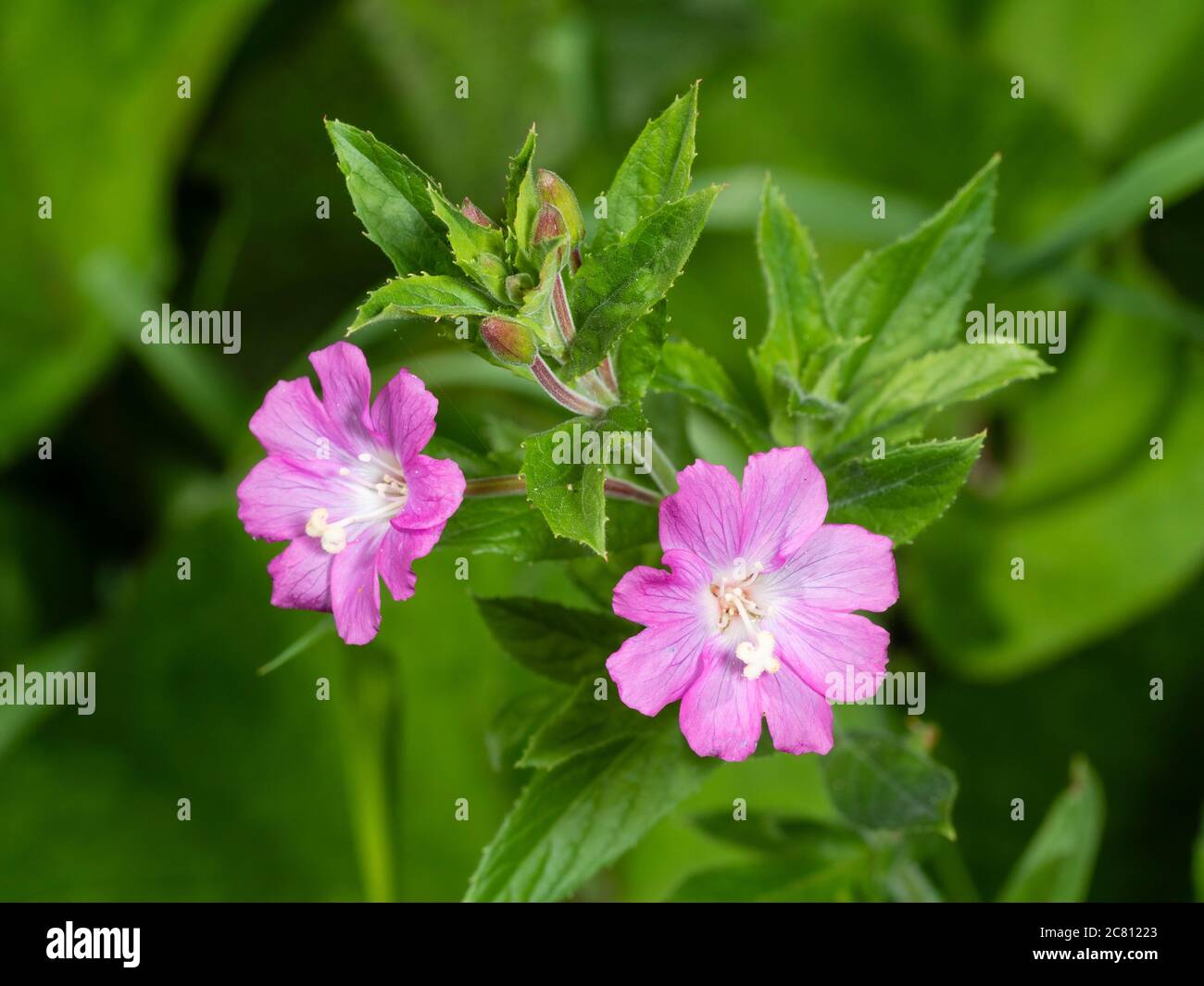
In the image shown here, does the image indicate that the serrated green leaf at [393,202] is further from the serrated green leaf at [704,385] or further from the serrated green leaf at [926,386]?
the serrated green leaf at [926,386]

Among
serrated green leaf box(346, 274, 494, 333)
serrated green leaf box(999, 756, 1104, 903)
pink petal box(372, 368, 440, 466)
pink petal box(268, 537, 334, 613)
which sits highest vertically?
serrated green leaf box(346, 274, 494, 333)

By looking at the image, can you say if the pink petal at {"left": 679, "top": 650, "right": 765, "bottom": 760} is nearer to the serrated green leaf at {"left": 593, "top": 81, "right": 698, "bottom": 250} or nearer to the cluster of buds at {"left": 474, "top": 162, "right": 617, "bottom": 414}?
the cluster of buds at {"left": 474, "top": 162, "right": 617, "bottom": 414}

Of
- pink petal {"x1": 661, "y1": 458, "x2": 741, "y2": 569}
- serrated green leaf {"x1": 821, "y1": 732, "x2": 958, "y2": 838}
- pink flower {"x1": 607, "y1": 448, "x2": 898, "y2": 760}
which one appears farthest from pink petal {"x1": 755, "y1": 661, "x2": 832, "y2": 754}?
serrated green leaf {"x1": 821, "y1": 732, "x2": 958, "y2": 838}

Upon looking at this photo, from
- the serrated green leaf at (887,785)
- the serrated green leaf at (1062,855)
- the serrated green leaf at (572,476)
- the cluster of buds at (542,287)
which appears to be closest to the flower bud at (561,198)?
the cluster of buds at (542,287)

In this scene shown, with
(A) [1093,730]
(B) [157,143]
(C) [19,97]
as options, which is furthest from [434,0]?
(A) [1093,730]

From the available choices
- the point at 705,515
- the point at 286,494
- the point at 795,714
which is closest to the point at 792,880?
the point at 795,714

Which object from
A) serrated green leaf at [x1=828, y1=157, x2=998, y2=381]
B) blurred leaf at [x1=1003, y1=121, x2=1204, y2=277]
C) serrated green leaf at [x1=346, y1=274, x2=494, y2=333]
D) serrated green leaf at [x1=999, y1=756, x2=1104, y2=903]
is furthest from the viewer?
blurred leaf at [x1=1003, y1=121, x2=1204, y2=277]
